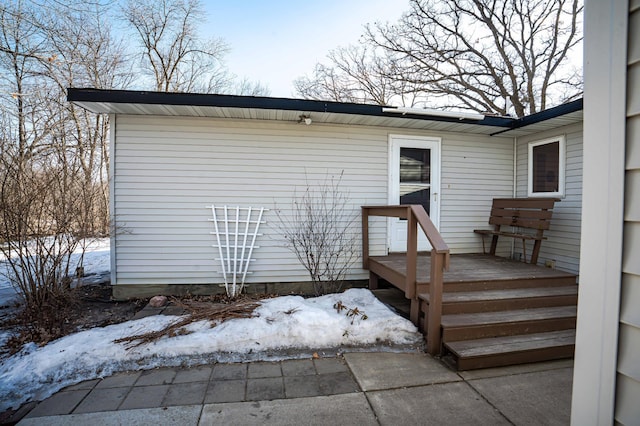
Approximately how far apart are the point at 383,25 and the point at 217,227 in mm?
11690

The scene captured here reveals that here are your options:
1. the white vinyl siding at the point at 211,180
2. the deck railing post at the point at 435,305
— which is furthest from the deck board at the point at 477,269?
the white vinyl siding at the point at 211,180

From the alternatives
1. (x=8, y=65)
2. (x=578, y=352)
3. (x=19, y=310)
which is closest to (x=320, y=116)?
(x=578, y=352)

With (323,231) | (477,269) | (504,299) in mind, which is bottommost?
(504,299)

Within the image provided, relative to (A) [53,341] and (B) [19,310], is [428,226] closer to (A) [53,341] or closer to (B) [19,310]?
(A) [53,341]

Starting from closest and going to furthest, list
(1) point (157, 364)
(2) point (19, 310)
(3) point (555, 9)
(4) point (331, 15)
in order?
1. (1) point (157, 364)
2. (2) point (19, 310)
3. (4) point (331, 15)
4. (3) point (555, 9)

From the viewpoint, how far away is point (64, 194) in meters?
3.49

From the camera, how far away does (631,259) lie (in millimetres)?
926

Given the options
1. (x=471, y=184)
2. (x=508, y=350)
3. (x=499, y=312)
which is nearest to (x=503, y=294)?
(x=499, y=312)

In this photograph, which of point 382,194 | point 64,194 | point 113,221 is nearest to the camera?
point 64,194

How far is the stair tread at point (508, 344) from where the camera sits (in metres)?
2.60

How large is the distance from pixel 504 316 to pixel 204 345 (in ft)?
9.67

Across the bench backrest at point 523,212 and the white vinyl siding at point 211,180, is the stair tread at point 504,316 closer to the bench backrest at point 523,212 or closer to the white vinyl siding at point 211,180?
the bench backrest at point 523,212

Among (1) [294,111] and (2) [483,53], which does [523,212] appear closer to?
(1) [294,111]

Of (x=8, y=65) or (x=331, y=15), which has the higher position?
(x=331, y=15)
